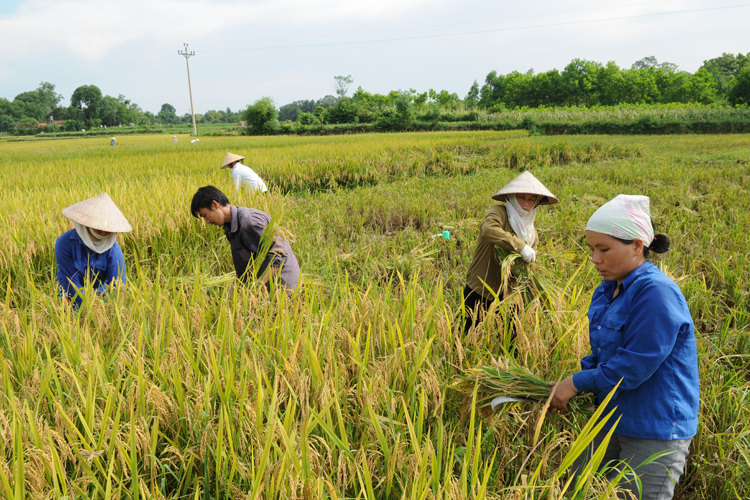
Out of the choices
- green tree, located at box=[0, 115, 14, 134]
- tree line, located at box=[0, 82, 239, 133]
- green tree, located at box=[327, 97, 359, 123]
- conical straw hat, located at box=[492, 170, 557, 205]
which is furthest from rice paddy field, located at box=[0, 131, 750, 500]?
green tree, located at box=[0, 115, 14, 134]

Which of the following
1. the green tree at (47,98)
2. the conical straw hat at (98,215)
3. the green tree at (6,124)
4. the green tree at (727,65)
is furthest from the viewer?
the green tree at (47,98)

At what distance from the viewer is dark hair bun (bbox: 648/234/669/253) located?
1.50 m

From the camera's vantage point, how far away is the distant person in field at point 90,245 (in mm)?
2604

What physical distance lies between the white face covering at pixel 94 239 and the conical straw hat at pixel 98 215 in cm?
11

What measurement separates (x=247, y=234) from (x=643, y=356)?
265cm

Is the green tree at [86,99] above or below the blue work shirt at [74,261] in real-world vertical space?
above

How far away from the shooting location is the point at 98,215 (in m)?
2.62

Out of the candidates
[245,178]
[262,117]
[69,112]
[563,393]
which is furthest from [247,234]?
[69,112]

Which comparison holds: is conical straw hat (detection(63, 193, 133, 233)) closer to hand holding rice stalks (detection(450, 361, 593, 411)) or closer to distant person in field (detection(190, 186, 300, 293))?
distant person in field (detection(190, 186, 300, 293))

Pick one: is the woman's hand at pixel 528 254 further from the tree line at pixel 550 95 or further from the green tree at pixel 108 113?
the green tree at pixel 108 113

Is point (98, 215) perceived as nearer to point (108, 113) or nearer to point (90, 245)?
point (90, 245)

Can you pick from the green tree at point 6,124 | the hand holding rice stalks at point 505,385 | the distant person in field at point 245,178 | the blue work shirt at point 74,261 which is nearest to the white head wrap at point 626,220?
the hand holding rice stalks at point 505,385

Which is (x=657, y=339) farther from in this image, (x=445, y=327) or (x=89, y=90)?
(x=89, y=90)

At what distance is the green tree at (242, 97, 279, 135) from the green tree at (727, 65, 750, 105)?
4614 cm
